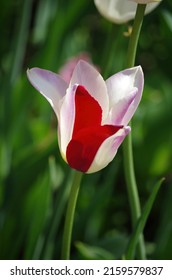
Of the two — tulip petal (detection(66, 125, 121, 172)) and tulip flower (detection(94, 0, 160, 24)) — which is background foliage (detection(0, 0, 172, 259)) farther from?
tulip petal (detection(66, 125, 121, 172))

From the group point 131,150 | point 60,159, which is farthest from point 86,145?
point 60,159

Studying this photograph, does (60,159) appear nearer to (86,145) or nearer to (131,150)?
(131,150)

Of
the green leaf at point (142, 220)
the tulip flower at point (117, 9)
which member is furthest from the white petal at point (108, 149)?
the tulip flower at point (117, 9)

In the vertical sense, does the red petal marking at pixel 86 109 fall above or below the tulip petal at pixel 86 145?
above

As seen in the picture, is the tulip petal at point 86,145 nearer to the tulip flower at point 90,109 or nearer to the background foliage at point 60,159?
the tulip flower at point 90,109

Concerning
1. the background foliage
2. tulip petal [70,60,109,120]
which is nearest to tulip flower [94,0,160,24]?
the background foliage
